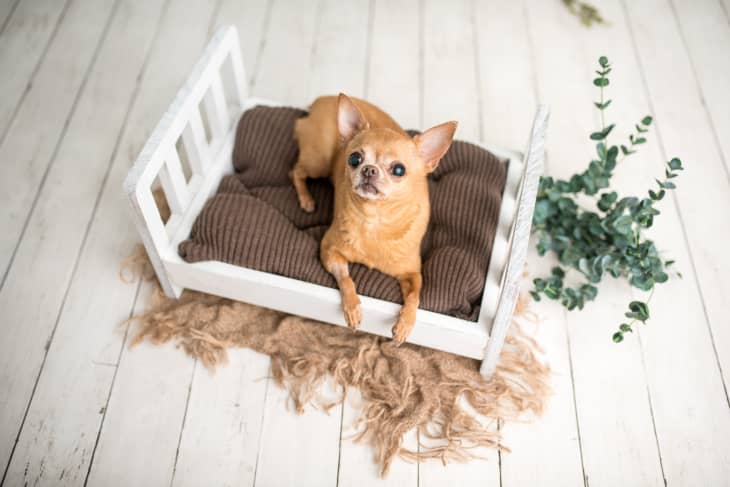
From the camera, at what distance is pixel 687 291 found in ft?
6.92

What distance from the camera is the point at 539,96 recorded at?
2.66 meters

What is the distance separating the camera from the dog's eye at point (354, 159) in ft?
5.00

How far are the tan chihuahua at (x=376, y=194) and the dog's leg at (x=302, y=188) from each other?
0.27ft

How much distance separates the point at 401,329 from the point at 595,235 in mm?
833

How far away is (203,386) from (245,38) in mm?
1622

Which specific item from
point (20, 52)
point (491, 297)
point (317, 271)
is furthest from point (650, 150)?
point (20, 52)

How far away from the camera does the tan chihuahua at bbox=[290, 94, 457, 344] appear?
1509 mm

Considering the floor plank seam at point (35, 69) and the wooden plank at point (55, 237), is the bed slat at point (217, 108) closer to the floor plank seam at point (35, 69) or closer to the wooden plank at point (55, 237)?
the wooden plank at point (55, 237)

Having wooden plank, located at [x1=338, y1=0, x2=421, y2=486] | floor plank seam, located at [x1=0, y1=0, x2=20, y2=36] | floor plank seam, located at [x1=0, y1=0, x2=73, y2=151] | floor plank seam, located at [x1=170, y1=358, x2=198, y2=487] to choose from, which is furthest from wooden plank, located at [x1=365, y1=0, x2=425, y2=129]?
floor plank seam, located at [x1=0, y1=0, x2=20, y2=36]

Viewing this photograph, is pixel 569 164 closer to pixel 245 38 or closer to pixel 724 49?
pixel 724 49

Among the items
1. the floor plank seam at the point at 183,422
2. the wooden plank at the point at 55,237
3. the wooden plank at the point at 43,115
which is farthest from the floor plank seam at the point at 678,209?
the wooden plank at the point at 43,115

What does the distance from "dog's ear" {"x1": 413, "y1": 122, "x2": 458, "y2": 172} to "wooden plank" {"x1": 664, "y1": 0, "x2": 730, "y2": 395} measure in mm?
1165

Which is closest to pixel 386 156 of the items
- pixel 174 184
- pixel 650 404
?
pixel 174 184

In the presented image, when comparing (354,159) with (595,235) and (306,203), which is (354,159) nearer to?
(306,203)
